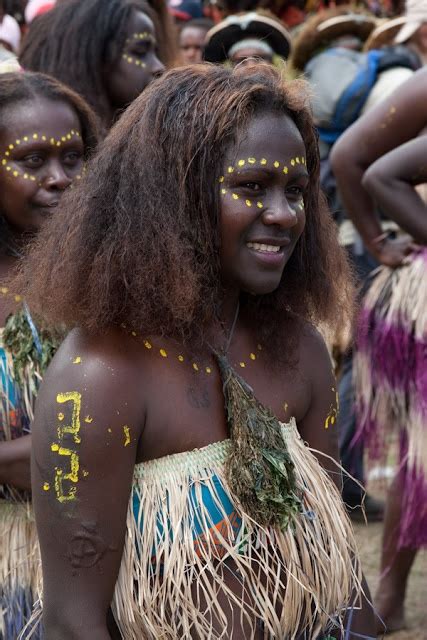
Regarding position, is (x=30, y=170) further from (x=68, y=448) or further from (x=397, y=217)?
(x=397, y=217)

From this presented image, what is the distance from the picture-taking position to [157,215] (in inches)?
75.3

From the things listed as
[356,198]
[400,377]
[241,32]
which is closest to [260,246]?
[400,377]

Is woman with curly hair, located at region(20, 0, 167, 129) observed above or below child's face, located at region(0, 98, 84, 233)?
above

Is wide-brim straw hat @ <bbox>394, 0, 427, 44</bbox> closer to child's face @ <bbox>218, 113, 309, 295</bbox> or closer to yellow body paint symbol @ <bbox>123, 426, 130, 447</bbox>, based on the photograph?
child's face @ <bbox>218, 113, 309, 295</bbox>

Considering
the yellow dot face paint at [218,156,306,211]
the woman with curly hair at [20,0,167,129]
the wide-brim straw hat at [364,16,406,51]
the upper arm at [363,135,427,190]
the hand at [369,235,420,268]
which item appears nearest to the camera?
the yellow dot face paint at [218,156,306,211]

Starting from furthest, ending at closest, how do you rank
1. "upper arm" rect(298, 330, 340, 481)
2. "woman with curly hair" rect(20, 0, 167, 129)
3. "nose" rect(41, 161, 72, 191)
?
"woman with curly hair" rect(20, 0, 167, 129)
"nose" rect(41, 161, 72, 191)
"upper arm" rect(298, 330, 340, 481)

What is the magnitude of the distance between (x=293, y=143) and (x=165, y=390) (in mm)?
540

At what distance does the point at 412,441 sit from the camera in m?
3.72

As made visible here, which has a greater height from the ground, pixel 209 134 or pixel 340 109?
pixel 340 109

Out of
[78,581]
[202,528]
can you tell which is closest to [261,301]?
[202,528]

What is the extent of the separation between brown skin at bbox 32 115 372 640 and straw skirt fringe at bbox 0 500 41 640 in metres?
0.76

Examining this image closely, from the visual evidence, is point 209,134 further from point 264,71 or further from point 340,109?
point 340,109

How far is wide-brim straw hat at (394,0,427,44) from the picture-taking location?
450cm

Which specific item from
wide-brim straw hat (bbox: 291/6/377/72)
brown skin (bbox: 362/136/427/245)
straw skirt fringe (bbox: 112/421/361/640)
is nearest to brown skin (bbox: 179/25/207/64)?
wide-brim straw hat (bbox: 291/6/377/72)
